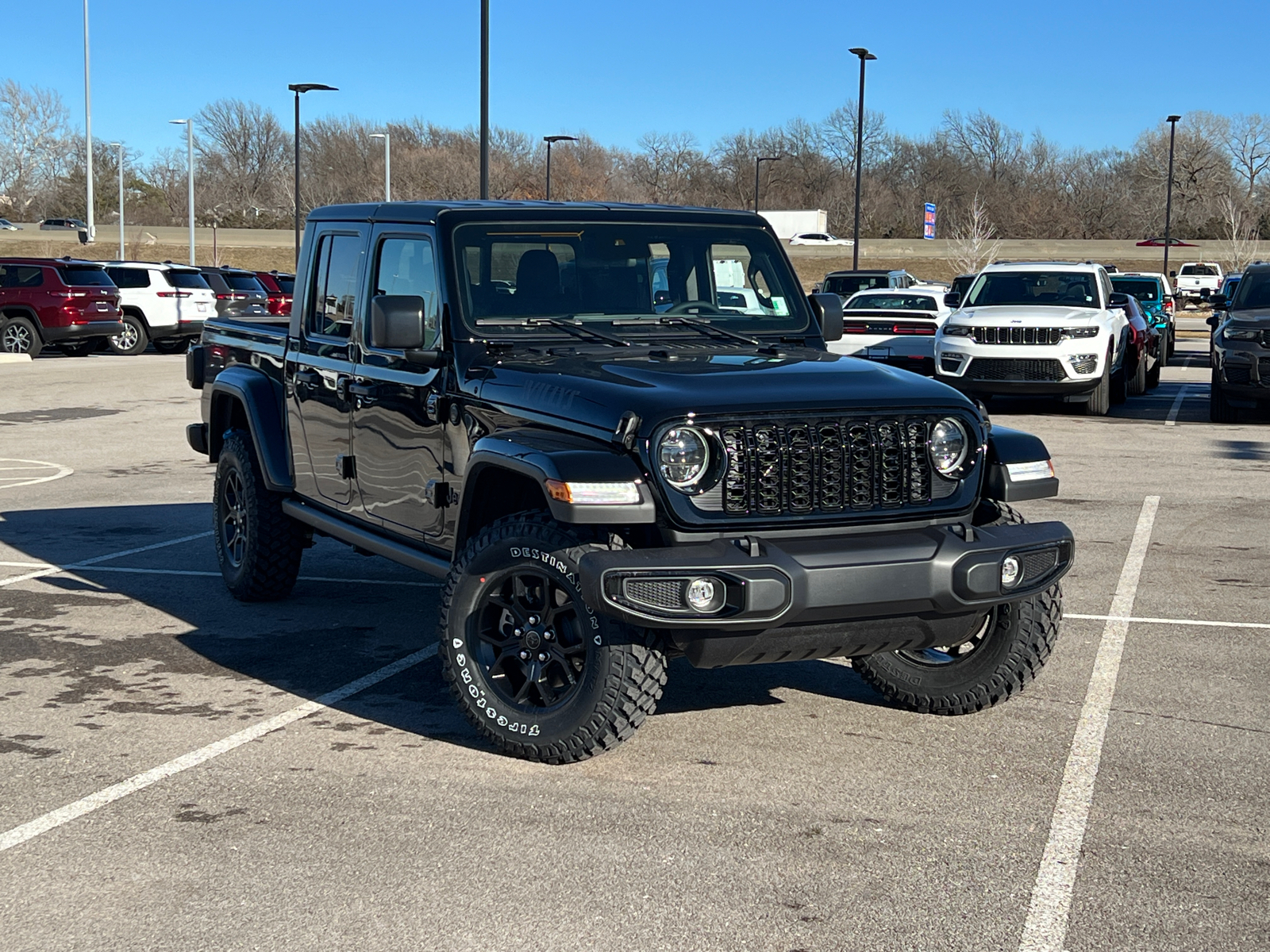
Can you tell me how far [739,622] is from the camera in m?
4.63

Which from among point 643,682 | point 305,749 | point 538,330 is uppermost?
point 538,330

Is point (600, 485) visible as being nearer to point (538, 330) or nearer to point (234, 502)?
point (538, 330)

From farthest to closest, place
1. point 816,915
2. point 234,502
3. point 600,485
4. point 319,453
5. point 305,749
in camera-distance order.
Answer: point 234,502, point 319,453, point 305,749, point 600,485, point 816,915

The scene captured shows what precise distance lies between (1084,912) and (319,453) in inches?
169

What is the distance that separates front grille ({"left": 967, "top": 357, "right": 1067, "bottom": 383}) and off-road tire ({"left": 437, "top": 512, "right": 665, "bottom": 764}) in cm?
1373

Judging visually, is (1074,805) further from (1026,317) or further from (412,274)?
(1026,317)

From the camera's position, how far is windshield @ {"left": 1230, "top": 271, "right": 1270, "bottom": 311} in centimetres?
1758

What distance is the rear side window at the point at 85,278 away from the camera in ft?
91.5

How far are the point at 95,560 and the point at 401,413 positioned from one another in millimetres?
3854

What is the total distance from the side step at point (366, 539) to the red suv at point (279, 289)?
2427 cm

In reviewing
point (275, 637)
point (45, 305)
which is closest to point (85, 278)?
point (45, 305)

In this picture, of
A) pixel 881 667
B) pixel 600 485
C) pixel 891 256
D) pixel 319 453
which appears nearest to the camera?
pixel 600 485

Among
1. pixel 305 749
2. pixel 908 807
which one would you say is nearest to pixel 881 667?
pixel 908 807

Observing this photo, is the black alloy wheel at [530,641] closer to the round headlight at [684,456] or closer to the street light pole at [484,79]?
the round headlight at [684,456]
